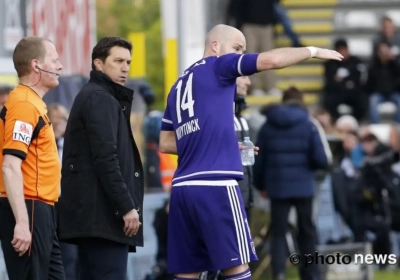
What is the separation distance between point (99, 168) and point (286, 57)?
1383 mm

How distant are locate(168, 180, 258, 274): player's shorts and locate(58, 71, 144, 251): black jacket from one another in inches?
13.6

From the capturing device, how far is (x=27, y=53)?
739cm

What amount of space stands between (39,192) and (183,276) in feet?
3.64

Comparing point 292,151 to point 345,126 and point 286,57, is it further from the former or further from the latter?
point 286,57

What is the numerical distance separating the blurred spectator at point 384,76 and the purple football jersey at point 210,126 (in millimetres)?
11126

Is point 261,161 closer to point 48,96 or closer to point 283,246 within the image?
point 283,246

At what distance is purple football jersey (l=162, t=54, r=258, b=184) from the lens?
753 centimetres

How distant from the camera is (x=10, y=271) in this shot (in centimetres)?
730

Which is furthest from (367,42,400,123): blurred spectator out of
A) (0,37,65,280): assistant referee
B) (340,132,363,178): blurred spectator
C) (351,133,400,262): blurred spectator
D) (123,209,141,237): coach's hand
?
(0,37,65,280): assistant referee

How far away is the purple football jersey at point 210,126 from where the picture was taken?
753 cm

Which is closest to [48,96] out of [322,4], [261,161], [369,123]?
[261,161]

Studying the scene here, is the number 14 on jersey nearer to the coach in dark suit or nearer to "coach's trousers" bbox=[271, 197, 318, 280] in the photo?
the coach in dark suit

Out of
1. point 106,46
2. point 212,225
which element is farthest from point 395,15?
point 212,225

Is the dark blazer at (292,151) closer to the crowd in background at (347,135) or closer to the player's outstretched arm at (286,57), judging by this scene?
the crowd in background at (347,135)
